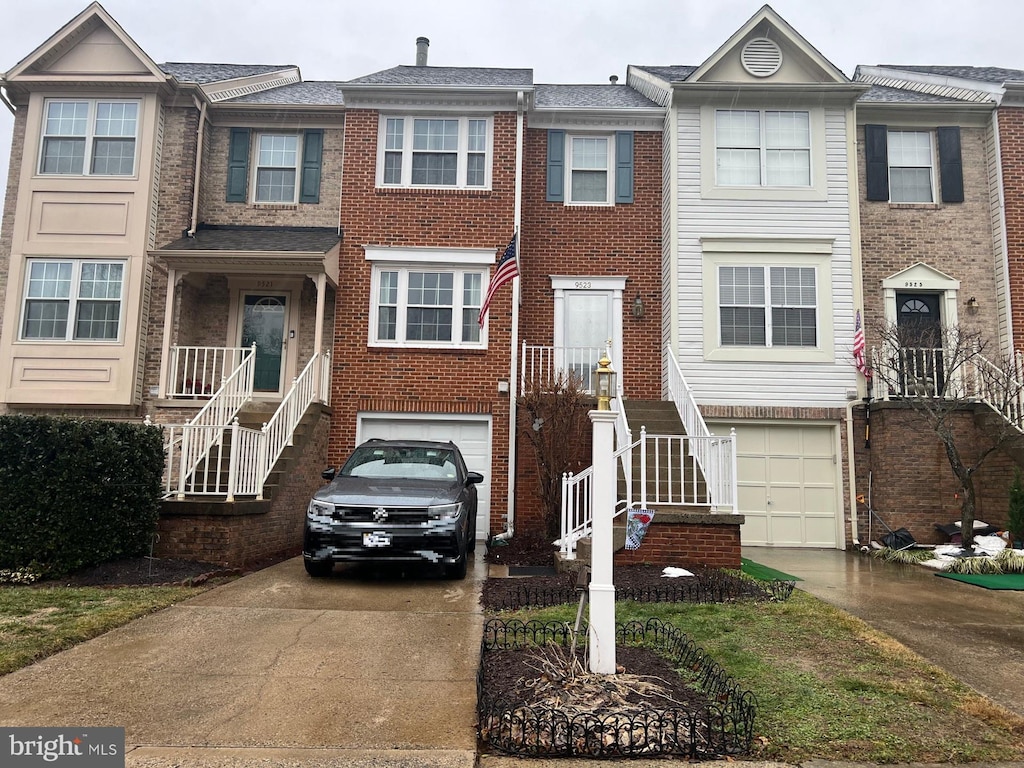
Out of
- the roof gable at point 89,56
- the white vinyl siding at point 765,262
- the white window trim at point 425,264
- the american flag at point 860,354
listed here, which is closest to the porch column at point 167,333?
the white window trim at point 425,264

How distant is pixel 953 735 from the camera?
3.70 metres

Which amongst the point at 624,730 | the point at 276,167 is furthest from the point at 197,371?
the point at 624,730

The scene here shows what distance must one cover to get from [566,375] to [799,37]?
24.7 ft

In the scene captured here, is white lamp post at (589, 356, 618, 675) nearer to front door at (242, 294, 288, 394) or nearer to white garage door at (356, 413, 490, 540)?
white garage door at (356, 413, 490, 540)

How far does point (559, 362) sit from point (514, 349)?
1061 mm

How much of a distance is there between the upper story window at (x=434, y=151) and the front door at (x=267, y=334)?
3.11m

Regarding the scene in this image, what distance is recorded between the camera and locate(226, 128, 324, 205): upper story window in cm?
1402

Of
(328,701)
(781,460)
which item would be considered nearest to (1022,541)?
(781,460)

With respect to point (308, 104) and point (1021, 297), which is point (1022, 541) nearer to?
point (1021, 297)

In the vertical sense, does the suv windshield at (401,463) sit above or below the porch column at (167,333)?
below

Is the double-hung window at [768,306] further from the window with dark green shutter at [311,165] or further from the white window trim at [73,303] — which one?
the white window trim at [73,303]

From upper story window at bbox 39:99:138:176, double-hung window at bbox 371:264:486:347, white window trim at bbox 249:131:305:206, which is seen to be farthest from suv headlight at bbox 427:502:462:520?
upper story window at bbox 39:99:138:176

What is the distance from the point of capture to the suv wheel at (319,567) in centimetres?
778

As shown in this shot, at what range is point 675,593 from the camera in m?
6.87
